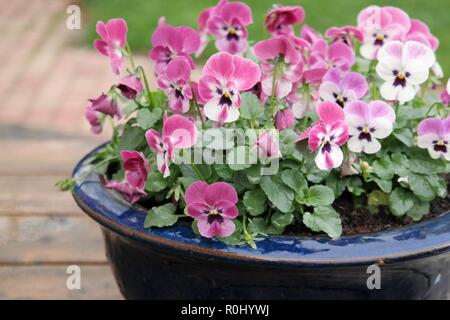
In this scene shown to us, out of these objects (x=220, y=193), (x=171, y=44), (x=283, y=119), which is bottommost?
(x=220, y=193)

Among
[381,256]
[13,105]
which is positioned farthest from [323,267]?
[13,105]

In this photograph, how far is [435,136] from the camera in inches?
45.8

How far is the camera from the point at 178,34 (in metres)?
1.20

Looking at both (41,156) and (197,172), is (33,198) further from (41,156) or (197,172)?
(197,172)

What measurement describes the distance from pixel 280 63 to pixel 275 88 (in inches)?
1.6

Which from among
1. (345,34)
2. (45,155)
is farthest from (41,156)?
(345,34)

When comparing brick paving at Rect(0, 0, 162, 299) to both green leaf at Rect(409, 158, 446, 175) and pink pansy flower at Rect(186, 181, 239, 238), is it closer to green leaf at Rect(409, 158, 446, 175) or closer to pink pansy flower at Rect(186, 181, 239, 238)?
pink pansy flower at Rect(186, 181, 239, 238)

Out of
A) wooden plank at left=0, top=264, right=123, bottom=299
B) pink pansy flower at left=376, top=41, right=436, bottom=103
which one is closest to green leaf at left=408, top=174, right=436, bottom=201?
pink pansy flower at left=376, top=41, right=436, bottom=103

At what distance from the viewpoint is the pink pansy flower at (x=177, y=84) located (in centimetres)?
111

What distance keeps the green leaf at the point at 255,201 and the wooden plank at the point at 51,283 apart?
449 mm

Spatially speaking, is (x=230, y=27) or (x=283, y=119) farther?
(x=230, y=27)

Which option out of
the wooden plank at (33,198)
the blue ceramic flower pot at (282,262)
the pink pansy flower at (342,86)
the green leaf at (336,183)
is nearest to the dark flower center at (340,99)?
the pink pansy flower at (342,86)

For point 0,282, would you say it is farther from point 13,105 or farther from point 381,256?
point 13,105
